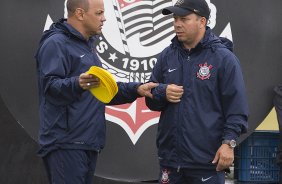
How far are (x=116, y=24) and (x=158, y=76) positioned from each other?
1134 mm

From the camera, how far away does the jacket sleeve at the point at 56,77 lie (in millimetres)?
4066

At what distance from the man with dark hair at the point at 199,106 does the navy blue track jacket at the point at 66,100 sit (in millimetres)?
355

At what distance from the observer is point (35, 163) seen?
5355 millimetres

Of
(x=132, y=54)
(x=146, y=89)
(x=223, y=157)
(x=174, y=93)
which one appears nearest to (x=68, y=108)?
(x=146, y=89)

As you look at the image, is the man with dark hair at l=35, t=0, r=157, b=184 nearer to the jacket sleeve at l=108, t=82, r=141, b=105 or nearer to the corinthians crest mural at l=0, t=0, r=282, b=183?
the jacket sleeve at l=108, t=82, r=141, b=105

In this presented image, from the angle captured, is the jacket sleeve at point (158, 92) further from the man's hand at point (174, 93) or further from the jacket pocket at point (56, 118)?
the jacket pocket at point (56, 118)

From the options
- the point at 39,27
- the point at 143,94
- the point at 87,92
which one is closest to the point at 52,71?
the point at 87,92

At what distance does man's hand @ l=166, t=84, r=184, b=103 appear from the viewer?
13.5 feet

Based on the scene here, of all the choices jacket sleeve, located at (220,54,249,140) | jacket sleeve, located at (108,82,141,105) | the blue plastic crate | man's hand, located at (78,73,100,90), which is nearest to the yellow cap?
man's hand, located at (78,73,100,90)

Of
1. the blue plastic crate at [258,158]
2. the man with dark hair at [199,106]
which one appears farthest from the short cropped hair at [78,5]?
the blue plastic crate at [258,158]

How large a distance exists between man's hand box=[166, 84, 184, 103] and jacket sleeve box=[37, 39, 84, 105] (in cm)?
44

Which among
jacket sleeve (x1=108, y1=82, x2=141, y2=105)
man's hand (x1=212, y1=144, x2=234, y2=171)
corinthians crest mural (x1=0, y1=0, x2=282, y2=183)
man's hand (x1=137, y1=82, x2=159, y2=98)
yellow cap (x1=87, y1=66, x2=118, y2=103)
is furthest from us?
corinthians crest mural (x1=0, y1=0, x2=282, y2=183)

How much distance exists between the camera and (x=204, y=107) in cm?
416

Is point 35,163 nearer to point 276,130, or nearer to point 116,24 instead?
point 116,24
